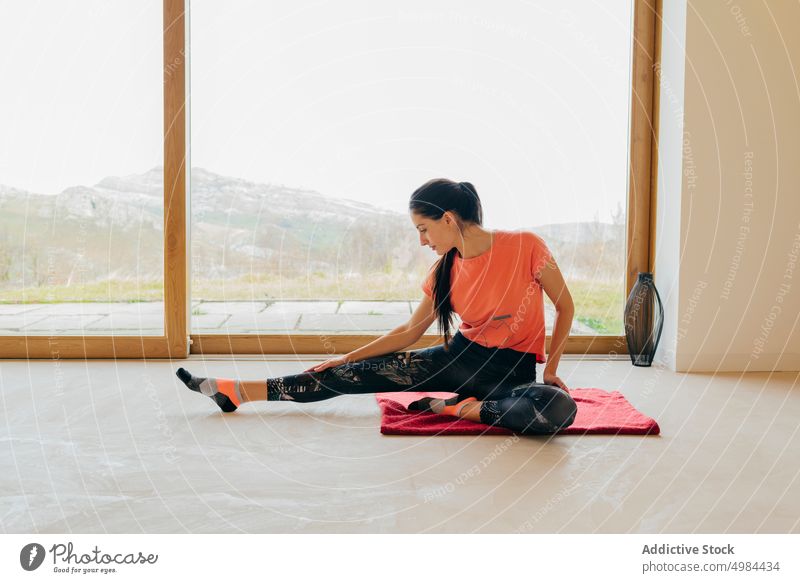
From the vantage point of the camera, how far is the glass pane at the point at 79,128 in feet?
11.0

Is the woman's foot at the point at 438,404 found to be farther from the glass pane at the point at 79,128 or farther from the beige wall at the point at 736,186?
the glass pane at the point at 79,128

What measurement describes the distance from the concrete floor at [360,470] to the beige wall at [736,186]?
506mm

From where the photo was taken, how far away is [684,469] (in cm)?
186

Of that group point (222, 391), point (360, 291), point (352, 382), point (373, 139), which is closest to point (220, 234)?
point (360, 291)

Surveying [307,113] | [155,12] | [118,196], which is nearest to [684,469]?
[307,113]

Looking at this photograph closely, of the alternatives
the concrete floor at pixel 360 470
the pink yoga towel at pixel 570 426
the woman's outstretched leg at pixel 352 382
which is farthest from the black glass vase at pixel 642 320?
the woman's outstretched leg at pixel 352 382

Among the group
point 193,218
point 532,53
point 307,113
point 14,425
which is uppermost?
point 532,53

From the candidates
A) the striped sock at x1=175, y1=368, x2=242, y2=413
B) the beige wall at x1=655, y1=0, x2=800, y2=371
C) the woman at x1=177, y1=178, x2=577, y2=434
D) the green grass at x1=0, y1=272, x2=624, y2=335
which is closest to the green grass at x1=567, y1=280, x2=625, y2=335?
the green grass at x1=0, y1=272, x2=624, y2=335

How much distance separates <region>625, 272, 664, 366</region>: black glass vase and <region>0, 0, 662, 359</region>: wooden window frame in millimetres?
182

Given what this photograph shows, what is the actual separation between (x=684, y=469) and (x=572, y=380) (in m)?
1.07

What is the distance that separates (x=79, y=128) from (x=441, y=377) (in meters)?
1.94

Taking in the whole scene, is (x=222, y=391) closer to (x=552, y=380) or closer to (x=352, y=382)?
(x=352, y=382)

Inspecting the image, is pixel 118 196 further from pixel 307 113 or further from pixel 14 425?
pixel 14 425

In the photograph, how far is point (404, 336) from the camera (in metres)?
2.38
